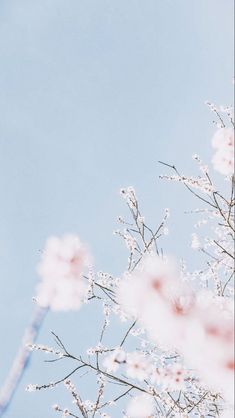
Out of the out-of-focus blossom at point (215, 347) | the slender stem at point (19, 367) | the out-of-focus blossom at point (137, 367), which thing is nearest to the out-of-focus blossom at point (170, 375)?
the out-of-focus blossom at point (137, 367)

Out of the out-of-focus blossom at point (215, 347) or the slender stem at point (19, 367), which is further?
the out-of-focus blossom at point (215, 347)

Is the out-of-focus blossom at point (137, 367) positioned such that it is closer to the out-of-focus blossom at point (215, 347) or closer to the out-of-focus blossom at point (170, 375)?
the out-of-focus blossom at point (170, 375)

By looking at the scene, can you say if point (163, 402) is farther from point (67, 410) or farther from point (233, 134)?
point (233, 134)

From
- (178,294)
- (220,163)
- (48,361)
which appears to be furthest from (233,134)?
(48,361)

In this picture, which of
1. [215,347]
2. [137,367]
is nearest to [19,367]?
[215,347]

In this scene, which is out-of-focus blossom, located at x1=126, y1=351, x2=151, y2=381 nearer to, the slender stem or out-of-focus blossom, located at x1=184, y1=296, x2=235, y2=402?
out-of-focus blossom, located at x1=184, y1=296, x2=235, y2=402

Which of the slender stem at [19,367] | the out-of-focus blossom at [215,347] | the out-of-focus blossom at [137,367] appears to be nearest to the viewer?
the slender stem at [19,367]

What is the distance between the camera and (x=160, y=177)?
19.9 ft

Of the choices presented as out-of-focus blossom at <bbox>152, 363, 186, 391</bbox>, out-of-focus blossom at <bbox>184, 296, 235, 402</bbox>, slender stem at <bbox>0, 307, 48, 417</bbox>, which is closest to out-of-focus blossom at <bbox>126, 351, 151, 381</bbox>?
out-of-focus blossom at <bbox>152, 363, 186, 391</bbox>

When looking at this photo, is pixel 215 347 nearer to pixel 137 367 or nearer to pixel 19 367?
pixel 19 367

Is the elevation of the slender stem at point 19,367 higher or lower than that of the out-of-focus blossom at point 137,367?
lower

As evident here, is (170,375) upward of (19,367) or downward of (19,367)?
upward

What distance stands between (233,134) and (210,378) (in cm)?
247

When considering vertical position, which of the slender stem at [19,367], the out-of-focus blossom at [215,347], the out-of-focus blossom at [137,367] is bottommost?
the slender stem at [19,367]
